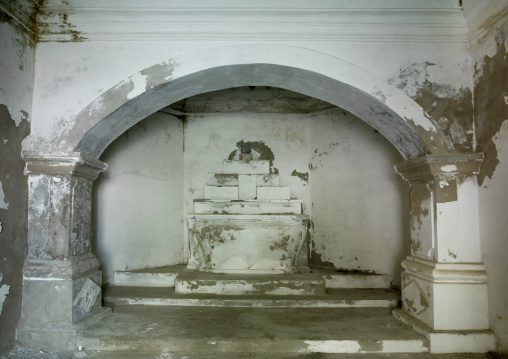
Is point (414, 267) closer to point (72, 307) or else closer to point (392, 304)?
point (392, 304)

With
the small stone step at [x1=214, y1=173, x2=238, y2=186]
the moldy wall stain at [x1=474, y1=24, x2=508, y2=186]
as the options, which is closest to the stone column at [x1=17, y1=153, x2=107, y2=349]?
the small stone step at [x1=214, y1=173, x2=238, y2=186]

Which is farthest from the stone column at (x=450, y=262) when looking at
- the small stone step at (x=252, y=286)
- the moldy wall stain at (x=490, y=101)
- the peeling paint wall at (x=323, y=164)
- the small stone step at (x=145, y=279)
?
the small stone step at (x=145, y=279)

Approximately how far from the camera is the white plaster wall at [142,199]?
487 centimetres

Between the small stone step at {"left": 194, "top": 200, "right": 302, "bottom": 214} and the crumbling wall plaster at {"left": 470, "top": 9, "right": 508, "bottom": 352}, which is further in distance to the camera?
the small stone step at {"left": 194, "top": 200, "right": 302, "bottom": 214}

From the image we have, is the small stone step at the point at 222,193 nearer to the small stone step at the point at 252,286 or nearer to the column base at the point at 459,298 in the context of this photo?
the small stone step at the point at 252,286

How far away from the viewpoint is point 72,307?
10.2 feet

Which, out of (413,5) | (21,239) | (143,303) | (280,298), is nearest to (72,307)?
(21,239)

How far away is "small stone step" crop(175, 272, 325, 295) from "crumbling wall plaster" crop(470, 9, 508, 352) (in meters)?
1.79

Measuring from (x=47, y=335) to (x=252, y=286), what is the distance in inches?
82.5

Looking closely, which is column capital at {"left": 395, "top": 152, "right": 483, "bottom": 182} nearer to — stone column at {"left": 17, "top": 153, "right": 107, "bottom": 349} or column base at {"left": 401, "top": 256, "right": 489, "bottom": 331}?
column base at {"left": 401, "top": 256, "right": 489, "bottom": 331}

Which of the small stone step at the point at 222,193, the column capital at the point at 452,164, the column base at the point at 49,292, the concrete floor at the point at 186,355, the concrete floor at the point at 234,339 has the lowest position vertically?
the concrete floor at the point at 186,355

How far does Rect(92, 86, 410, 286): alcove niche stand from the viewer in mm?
4898

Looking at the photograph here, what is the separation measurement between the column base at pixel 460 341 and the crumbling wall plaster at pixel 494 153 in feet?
0.28

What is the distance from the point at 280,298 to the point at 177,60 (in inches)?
107
